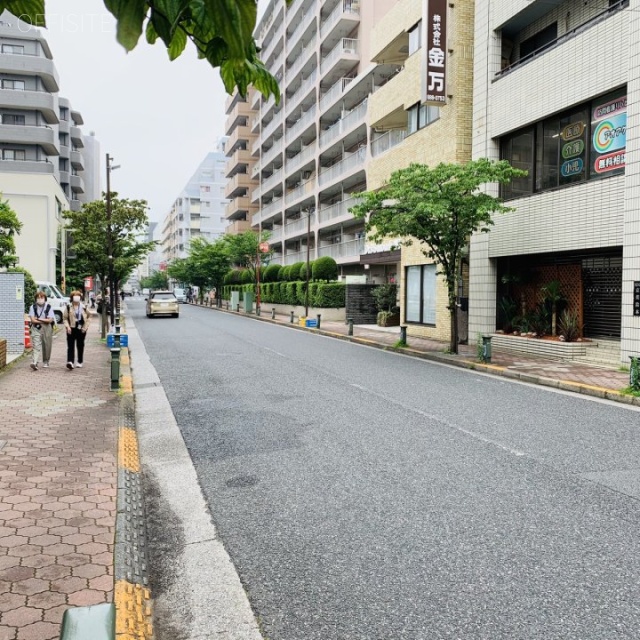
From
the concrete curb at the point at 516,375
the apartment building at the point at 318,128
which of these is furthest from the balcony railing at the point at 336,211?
the concrete curb at the point at 516,375

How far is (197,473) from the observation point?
5887mm

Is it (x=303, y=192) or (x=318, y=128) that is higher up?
(x=318, y=128)

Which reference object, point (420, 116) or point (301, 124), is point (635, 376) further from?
Answer: point (301, 124)

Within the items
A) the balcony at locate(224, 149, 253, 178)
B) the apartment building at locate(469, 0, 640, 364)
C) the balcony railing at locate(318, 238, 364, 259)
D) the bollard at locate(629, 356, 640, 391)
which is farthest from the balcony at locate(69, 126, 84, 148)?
the bollard at locate(629, 356, 640, 391)

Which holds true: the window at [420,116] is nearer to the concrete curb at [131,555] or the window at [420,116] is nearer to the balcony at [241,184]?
the concrete curb at [131,555]

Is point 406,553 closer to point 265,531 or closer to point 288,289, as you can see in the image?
point 265,531

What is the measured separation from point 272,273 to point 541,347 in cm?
3546

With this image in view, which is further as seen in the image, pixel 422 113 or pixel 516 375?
pixel 422 113

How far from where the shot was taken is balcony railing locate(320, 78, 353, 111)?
41031 mm

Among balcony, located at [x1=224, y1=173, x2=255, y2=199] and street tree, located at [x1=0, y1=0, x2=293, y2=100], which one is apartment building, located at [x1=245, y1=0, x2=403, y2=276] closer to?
balcony, located at [x1=224, y1=173, x2=255, y2=199]

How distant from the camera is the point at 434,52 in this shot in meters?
19.4

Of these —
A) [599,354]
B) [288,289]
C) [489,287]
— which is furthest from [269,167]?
[599,354]

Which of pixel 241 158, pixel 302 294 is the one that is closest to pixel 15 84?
pixel 241 158

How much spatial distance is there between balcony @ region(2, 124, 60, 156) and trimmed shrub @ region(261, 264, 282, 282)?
1946 cm
